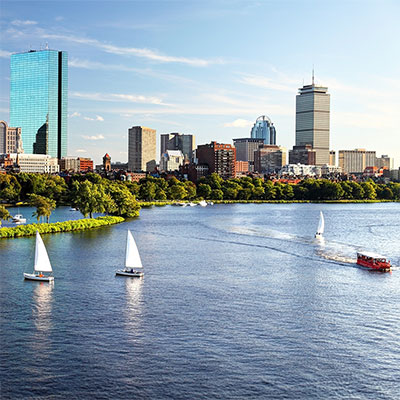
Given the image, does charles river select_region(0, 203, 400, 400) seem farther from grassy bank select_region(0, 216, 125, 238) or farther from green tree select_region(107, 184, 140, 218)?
green tree select_region(107, 184, 140, 218)

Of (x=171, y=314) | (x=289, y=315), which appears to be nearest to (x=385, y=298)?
(x=289, y=315)

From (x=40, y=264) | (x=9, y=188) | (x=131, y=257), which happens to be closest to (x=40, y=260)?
(x=40, y=264)

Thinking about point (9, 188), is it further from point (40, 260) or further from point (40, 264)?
point (40, 264)

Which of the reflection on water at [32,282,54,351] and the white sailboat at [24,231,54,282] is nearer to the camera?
the reflection on water at [32,282,54,351]

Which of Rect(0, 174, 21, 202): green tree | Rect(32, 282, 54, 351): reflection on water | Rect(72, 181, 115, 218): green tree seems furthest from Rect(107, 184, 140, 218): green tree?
Rect(32, 282, 54, 351): reflection on water

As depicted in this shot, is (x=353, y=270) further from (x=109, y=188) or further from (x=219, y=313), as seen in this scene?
(x=109, y=188)

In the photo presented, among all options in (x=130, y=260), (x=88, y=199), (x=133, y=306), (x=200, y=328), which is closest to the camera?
(x=200, y=328)
